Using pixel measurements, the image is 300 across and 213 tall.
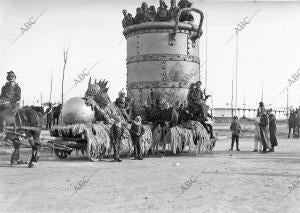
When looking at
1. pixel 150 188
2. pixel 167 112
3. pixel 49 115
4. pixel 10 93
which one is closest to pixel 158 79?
pixel 167 112

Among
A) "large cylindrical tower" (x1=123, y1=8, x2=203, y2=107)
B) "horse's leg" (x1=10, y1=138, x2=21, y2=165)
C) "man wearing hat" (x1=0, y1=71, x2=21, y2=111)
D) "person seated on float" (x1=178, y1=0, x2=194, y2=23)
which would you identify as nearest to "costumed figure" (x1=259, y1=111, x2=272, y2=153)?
"large cylindrical tower" (x1=123, y1=8, x2=203, y2=107)

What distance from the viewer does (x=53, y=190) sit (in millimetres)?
6859

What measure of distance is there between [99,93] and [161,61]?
2.47 m

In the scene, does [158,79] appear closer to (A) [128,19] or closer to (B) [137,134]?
(A) [128,19]

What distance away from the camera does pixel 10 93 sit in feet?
34.6

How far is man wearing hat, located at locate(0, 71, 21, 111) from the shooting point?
34.3 ft

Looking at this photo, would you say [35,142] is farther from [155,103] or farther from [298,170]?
[298,170]

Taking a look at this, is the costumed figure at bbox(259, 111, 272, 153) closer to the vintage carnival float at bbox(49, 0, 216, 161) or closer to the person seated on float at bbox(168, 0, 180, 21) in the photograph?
the vintage carnival float at bbox(49, 0, 216, 161)

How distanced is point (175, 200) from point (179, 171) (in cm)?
322

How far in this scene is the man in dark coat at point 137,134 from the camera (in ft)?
39.1

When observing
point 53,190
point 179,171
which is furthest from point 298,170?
point 53,190

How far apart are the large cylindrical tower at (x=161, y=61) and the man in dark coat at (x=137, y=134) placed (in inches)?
67.3

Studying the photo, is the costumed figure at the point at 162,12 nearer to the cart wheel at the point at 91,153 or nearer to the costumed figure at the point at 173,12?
the costumed figure at the point at 173,12

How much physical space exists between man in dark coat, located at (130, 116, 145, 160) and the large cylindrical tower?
171 cm
